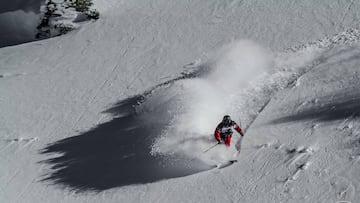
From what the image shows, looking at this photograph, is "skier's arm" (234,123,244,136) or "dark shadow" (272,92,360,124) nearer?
"dark shadow" (272,92,360,124)

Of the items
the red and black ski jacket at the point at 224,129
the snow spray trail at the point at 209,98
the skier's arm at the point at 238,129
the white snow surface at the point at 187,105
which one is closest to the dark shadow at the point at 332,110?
the white snow surface at the point at 187,105

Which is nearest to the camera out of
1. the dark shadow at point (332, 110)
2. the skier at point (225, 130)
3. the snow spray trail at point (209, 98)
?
the dark shadow at point (332, 110)

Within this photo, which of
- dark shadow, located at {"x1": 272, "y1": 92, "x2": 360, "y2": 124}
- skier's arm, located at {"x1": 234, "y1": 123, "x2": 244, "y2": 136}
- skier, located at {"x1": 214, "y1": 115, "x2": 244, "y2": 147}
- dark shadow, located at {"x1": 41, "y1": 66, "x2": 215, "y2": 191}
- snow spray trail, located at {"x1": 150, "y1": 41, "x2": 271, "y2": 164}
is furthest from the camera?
Result: snow spray trail, located at {"x1": 150, "y1": 41, "x2": 271, "y2": 164}

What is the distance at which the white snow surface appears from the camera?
15477 millimetres

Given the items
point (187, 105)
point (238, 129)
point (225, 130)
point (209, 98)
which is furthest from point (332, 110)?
point (187, 105)

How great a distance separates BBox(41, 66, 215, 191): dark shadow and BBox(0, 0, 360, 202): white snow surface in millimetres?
56

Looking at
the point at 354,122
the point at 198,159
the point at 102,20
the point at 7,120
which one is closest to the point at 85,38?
the point at 102,20

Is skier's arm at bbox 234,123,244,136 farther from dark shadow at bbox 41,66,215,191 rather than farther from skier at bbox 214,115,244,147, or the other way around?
dark shadow at bbox 41,66,215,191

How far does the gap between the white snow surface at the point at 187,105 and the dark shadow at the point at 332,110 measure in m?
0.06

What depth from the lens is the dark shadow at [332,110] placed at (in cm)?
1619

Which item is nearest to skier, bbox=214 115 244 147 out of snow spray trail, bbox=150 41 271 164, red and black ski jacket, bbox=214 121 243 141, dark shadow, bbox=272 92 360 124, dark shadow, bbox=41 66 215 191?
red and black ski jacket, bbox=214 121 243 141

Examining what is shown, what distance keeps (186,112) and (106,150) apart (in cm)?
361

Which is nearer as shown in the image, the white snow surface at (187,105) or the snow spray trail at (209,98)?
the white snow surface at (187,105)

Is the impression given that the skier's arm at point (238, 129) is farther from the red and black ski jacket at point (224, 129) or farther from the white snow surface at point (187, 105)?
the white snow surface at point (187, 105)
